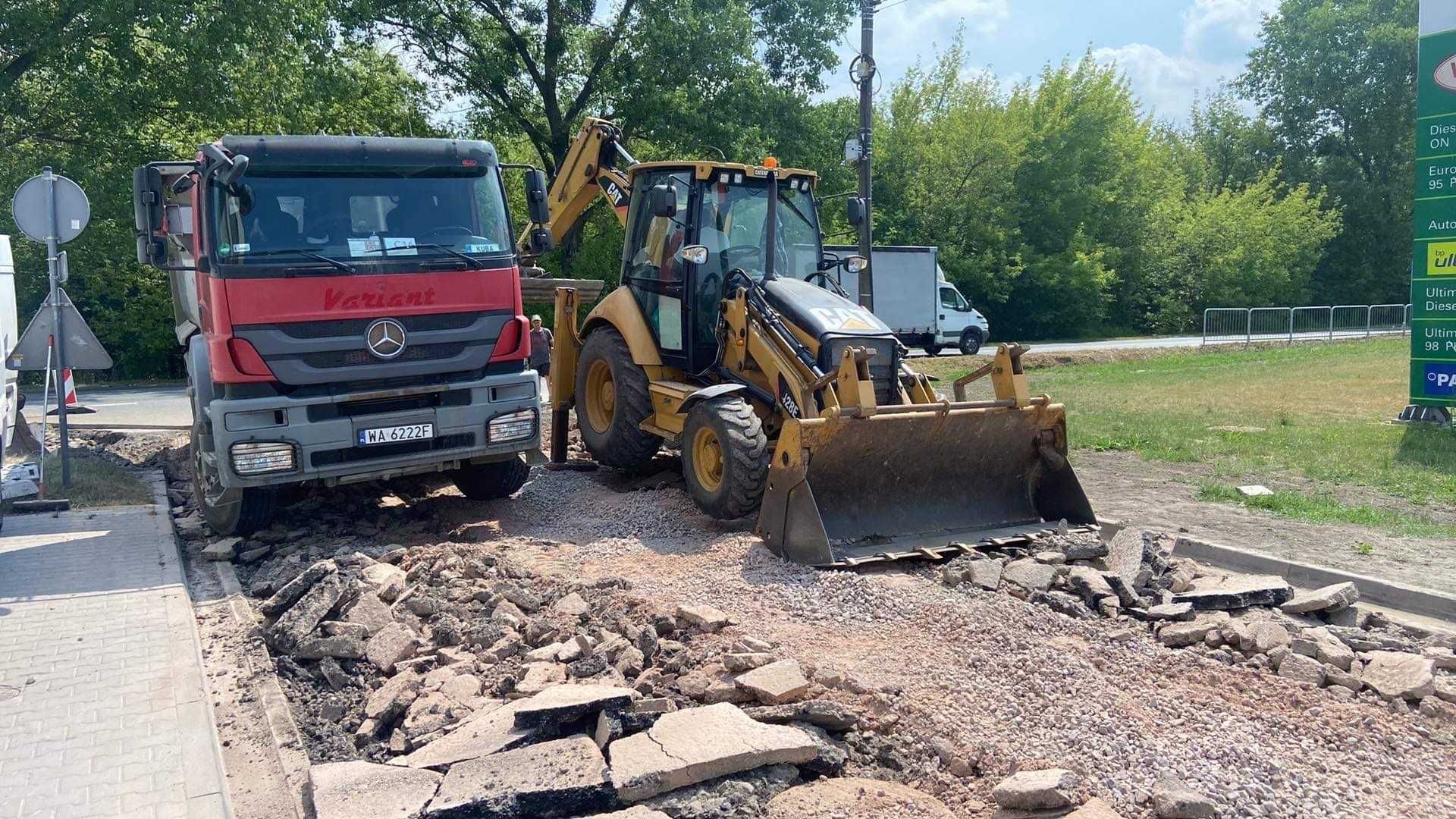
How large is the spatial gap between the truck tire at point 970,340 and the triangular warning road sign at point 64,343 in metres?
22.8

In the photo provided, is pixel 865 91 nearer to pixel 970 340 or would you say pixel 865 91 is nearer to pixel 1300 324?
pixel 970 340

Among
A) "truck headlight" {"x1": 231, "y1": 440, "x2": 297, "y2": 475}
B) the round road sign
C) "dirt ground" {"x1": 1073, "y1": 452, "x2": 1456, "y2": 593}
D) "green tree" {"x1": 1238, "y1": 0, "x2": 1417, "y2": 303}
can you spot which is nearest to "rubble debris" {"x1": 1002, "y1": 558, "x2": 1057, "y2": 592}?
"dirt ground" {"x1": 1073, "y1": 452, "x2": 1456, "y2": 593}

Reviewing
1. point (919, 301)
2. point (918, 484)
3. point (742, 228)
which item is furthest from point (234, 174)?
point (919, 301)

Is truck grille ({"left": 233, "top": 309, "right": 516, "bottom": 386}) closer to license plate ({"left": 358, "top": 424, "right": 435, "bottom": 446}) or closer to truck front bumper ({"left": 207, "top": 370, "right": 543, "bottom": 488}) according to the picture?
truck front bumper ({"left": 207, "top": 370, "right": 543, "bottom": 488})

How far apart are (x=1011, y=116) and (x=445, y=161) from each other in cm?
3324

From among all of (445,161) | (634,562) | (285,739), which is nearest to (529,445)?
(634,562)

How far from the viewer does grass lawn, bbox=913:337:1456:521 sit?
10.4 m

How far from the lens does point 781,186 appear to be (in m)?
9.12

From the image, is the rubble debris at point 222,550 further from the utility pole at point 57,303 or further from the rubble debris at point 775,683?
the rubble debris at point 775,683

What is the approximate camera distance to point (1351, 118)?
55.5m

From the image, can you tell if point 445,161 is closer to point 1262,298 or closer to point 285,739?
point 285,739

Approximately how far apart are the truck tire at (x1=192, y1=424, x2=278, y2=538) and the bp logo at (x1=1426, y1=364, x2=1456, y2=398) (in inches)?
548

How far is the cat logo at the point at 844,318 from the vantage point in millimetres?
8109

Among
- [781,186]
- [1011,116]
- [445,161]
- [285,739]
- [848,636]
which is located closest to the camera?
[285,739]
